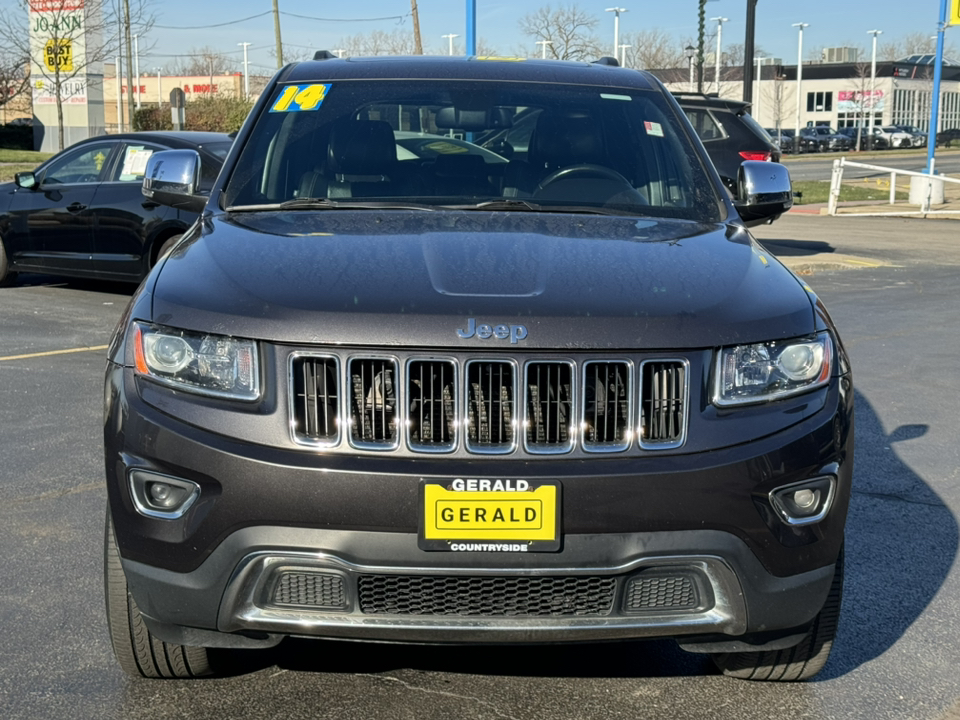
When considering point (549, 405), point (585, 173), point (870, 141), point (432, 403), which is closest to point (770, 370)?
point (549, 405)

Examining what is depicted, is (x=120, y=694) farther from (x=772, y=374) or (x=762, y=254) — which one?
(x=762, y=254)

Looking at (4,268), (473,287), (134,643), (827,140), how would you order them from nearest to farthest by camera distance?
(473,287)
(134,643)
(4,268)
(827,140)

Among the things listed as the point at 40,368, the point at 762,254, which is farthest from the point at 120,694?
the point at 40,368

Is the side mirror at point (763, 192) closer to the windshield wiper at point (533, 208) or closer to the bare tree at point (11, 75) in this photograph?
the windshield wiper at point (533, 208)

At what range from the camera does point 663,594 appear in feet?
9.34

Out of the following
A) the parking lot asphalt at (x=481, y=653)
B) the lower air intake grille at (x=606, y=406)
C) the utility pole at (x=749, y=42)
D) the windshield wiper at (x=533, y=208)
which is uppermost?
the utility pole at (x=749, y=42)

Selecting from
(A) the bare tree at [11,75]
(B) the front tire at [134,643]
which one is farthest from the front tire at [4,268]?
(A) the bare tree at [11,75]

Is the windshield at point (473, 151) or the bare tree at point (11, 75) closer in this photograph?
the windshield at point (473, 151)

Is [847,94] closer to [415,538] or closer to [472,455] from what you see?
[472,455]

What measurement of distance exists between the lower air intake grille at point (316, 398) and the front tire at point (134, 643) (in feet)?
2.05

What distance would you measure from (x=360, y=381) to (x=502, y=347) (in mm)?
334

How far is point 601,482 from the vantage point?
2.73m

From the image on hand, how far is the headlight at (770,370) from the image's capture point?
113 inches

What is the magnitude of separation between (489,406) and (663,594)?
60 centimetres
